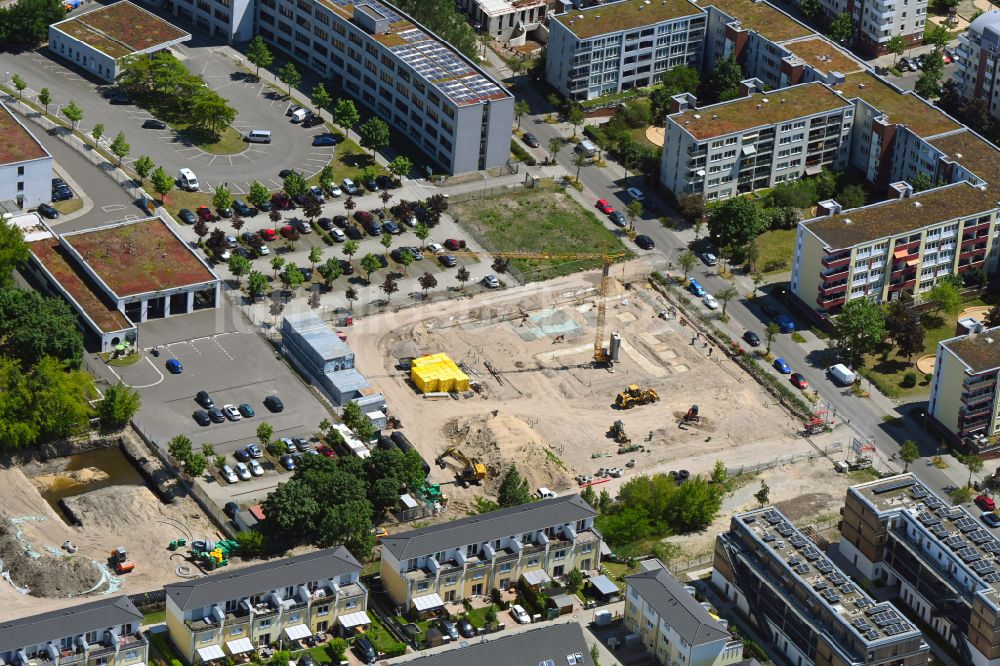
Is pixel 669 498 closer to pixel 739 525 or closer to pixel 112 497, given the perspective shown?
pixel 739 525

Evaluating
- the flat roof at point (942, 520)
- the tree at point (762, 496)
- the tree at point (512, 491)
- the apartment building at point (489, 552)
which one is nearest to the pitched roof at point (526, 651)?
the apartment building at point (489, 552)

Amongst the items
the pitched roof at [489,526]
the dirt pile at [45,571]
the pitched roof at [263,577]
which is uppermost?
the pitched roof at [263,577]

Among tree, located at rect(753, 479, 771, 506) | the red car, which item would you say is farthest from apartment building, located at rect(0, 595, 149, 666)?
the red car

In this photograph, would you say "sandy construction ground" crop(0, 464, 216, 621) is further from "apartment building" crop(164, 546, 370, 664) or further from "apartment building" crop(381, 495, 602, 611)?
"apartment building" crop(381, 495, 602, 611)

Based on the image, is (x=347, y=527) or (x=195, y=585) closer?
(x=195, y=585)

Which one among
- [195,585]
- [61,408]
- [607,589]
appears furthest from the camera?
[61,408]

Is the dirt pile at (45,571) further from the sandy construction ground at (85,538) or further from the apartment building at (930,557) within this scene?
the apartment building at (930,557)

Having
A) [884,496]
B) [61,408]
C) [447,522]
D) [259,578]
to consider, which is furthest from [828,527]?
[61,408]
